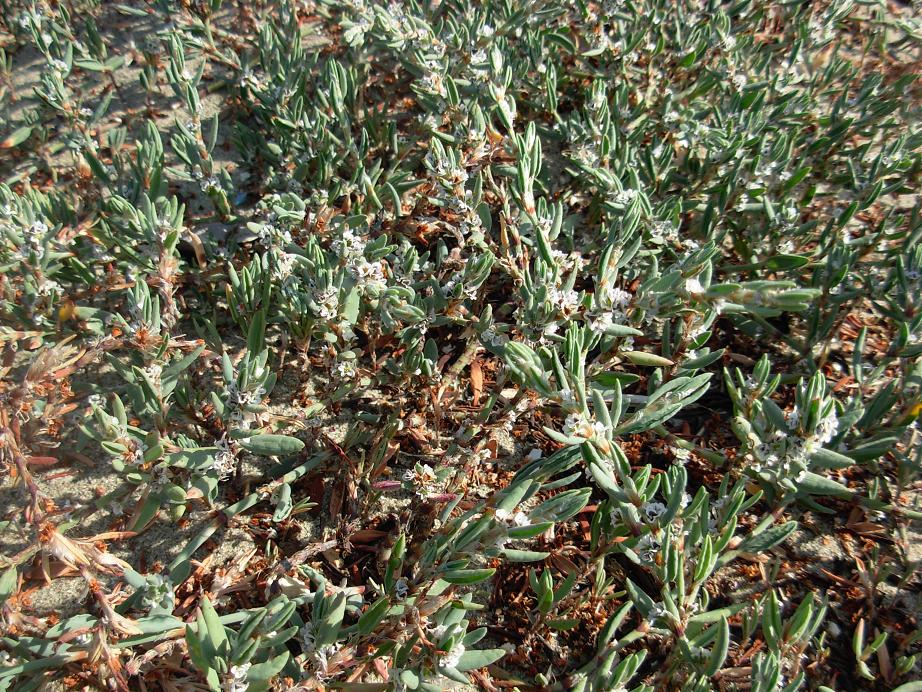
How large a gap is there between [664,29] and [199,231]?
A: 225 centimetres

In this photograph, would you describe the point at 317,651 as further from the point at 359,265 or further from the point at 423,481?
the point at 359,265

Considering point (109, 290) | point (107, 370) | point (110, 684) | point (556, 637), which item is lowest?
point (556, 637)

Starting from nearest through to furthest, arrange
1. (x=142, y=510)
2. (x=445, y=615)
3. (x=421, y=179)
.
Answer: (x=445, y=615)
(x=142, y=510)
(x=421, y=179)

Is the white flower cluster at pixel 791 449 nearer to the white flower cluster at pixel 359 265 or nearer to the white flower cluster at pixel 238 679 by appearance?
the white flower cluster at pixel 359 265

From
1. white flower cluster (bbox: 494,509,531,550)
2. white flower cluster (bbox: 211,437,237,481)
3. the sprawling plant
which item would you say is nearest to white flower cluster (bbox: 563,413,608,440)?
the sprawling plant

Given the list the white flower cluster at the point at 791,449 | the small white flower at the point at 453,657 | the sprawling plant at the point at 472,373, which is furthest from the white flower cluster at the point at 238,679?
the white flower cluster at the point at 791,449

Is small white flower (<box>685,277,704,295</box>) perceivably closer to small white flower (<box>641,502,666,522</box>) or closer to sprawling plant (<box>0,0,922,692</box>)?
sprawling plant (<box>0,0,922,692</box>)

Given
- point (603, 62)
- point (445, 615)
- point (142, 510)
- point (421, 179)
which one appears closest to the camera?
point (445, 615)

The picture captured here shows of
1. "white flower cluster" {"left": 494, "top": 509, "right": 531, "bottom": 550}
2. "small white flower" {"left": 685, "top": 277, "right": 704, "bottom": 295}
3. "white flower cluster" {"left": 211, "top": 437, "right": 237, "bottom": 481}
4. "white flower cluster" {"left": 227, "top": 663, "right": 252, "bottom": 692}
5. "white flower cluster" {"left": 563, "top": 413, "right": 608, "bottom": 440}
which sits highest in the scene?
"small white flower" {"left": 685, "top": 277, "right": 704, "bottom": 295}

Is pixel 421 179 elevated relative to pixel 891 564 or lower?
elevated

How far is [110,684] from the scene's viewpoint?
1800 millimetres

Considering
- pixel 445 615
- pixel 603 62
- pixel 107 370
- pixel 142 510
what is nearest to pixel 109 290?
pixel 107 370

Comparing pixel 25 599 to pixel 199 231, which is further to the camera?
pixel 199 231

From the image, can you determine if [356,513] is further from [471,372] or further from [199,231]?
[199,231]
